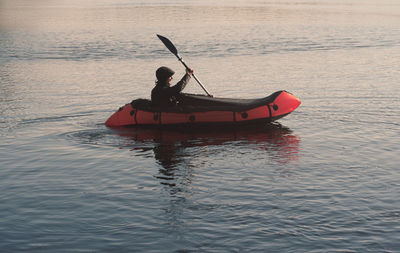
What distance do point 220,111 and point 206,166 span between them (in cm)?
267

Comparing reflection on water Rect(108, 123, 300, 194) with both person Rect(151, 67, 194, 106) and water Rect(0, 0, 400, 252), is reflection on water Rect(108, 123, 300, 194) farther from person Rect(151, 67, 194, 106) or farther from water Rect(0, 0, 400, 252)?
person Rect(151, 67, 194, 106)

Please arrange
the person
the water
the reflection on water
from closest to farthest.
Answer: the water, the reflection on water, the person

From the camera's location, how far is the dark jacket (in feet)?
42.0

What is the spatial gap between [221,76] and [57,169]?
1202cm

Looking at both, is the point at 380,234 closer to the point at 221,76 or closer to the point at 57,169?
the point at 57,169

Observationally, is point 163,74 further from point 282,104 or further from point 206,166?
point 206,166

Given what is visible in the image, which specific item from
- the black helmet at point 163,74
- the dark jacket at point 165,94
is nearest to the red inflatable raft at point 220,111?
the dark jacket at point 165,94

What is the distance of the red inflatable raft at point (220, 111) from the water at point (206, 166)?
12.7 inches

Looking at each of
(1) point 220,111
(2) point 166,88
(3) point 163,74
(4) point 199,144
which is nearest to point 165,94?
(2) point 166,88

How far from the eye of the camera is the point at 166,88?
509 inches

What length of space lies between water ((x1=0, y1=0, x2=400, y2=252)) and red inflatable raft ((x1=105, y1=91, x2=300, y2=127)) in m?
0.32

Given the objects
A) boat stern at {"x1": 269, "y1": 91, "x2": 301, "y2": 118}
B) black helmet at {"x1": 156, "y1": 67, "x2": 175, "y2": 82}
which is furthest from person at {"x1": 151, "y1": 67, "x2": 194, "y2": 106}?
boat stern at {"x1": 269, "y1": 91, "x2": 301, "y2": 118}

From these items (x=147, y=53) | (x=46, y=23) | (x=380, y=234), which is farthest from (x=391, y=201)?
(x=46, y=23)

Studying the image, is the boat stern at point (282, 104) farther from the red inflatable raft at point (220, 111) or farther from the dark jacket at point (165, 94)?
the dark jacket at point (165, 94)
